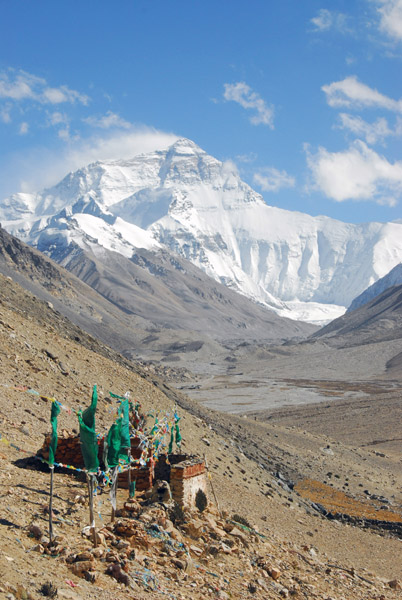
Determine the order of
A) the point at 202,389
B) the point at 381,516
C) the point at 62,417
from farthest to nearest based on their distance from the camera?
the point at 202,389
the point at 381,516
the point at 62,417

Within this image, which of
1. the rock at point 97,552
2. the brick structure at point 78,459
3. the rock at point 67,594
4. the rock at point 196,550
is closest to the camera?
the rock at point 67,594

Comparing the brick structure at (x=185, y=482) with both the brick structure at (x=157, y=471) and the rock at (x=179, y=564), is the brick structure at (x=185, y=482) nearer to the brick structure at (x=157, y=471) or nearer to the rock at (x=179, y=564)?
the brick structure at (x=157, y=471)

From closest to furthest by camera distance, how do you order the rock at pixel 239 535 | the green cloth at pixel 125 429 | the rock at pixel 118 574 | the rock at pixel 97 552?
the rock at pixel 118 574, the rock at pixel 97 552, the green cloth at pixel 125 429, the rock at pixel 239 535

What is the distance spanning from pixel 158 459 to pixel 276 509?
18.5ft

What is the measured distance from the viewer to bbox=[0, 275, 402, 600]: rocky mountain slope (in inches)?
330

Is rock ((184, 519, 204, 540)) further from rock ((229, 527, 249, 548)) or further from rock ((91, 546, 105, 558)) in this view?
rock ((91, 546, 105, 558))

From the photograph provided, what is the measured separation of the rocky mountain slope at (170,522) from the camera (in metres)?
8.39

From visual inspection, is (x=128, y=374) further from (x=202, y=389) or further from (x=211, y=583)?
(x=202, y=389)

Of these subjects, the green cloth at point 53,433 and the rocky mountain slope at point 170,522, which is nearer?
the rocky mountain slope at point 170,522

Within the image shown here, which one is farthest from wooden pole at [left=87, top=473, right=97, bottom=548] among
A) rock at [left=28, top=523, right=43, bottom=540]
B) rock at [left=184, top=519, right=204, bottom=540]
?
rock at [left=184, top=519, right=204, bottom=540]

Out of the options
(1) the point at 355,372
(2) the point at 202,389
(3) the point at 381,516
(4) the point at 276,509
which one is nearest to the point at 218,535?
(4) the point at 276,509

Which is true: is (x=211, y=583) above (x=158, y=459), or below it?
below

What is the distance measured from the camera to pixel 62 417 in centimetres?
1745

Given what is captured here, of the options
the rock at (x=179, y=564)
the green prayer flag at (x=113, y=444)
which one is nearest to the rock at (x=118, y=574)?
the rock at (x=179, y=564)
